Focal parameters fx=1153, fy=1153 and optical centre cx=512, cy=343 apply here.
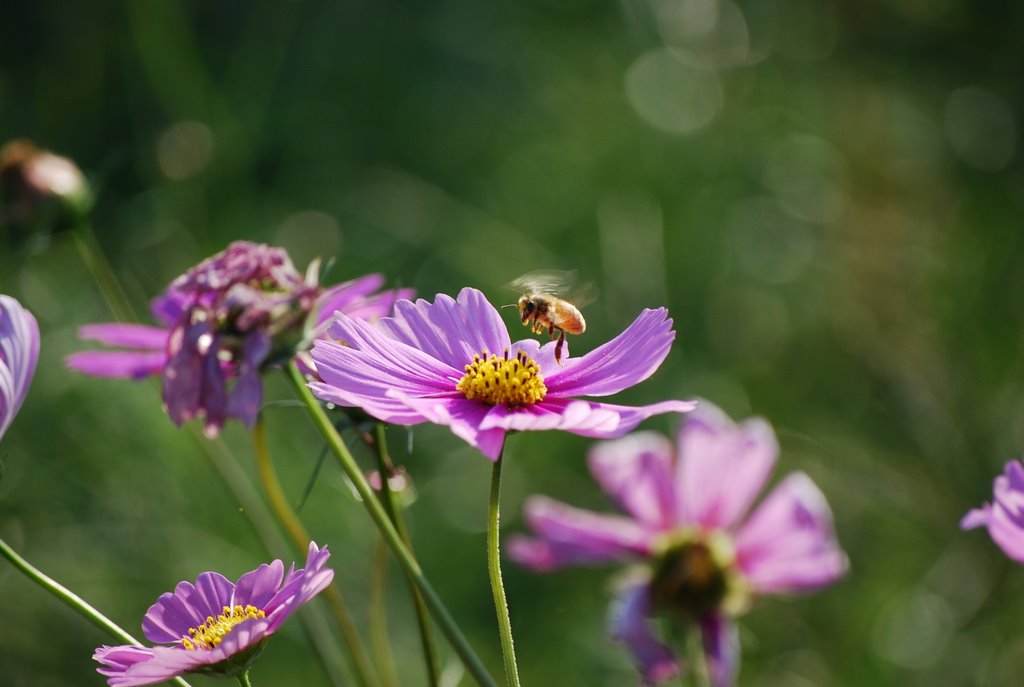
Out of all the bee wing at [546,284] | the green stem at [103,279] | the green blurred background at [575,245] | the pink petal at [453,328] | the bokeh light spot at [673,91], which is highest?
the pink petal at [453,328]

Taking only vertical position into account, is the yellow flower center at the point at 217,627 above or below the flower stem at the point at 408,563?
below

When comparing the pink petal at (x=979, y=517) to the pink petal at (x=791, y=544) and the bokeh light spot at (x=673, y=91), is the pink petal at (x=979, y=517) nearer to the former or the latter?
the pink petal at (x=791, y=544)

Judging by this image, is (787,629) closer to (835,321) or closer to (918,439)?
(918,439)

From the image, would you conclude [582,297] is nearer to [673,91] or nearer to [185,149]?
[185,149]

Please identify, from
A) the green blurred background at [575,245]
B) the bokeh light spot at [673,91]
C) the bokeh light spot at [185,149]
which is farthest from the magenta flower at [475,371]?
the bokeh light spot at [673,91]

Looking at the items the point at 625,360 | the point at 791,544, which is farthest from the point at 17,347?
the point at 791,544

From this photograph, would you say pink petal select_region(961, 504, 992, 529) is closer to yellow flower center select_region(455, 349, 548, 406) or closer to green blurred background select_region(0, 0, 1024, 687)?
yellow flower center select_region(455, 349, 548, 406)
